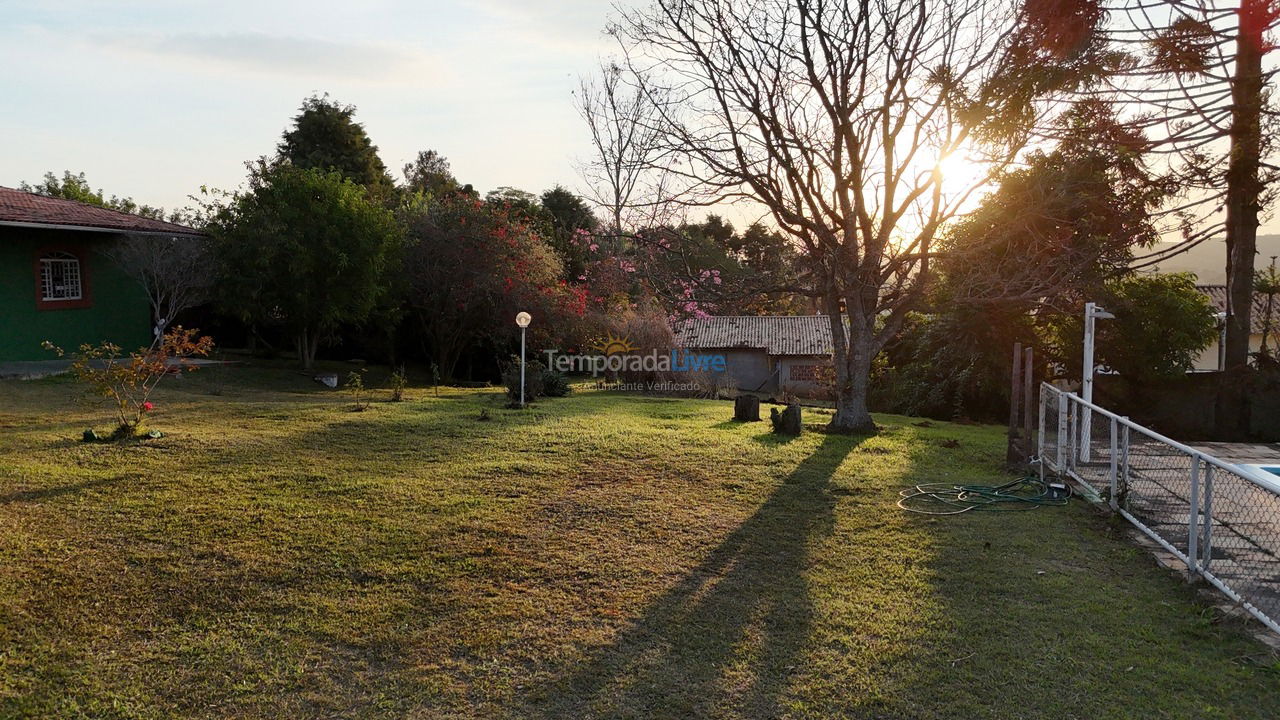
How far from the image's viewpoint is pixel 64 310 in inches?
635

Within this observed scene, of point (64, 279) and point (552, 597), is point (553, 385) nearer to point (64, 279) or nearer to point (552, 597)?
point (64, 279)

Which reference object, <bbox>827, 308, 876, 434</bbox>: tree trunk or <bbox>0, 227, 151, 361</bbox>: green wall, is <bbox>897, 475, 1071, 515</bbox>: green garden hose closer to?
<bbox>827, 308, 876, 434</bbox>: tree trunk

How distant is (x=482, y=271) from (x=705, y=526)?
A: 14.8 m

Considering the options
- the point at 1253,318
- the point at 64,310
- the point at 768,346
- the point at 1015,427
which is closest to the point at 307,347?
the point at 64,310

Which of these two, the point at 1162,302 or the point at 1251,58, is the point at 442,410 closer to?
the point at 1162,302

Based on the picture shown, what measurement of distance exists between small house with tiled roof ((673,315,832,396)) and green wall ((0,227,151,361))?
17924mm

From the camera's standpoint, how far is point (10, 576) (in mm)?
4672

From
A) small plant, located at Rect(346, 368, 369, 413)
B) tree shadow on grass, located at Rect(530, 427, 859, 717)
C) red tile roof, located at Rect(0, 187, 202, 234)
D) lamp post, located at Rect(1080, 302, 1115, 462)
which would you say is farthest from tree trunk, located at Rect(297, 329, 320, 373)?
lamp post, located at Rect(1080, 302, 1115, 462)

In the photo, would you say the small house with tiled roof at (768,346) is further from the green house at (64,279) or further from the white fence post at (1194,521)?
the white fence post at (1194,521)

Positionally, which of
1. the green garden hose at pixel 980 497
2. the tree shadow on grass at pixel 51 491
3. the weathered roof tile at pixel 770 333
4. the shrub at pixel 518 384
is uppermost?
the weathered roof tile at pixel 770 333

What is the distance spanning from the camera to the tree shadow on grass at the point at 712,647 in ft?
12.0

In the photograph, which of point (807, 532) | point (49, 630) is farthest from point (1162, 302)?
point (49, 630)

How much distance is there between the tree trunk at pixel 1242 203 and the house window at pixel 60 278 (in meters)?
21.9

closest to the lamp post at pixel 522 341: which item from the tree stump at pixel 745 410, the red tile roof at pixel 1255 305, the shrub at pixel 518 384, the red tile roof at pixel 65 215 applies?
the shrub at pixel 518 384
